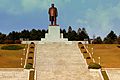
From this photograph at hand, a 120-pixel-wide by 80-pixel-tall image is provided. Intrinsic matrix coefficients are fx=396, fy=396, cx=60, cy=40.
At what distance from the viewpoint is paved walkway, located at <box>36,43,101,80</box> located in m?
42.3

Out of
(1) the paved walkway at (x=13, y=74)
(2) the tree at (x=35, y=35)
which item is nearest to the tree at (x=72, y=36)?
(2) the tree at (x=35, y=35)

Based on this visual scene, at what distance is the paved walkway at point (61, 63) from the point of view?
42319 millimetres

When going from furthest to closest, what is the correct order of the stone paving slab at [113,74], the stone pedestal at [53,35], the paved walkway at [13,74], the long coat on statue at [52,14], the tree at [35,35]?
1. the tree at [35,35]
2. the long coat on statue at [52,14]
3. the stone pedestal at [53,35]
4. the stone paving slab at [113,74]
5. the paved walkway at [13,74]

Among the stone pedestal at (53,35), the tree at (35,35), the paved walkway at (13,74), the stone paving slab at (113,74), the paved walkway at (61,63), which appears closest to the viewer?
the paved walkway at (13,74)

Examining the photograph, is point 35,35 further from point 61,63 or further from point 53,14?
point 61,63

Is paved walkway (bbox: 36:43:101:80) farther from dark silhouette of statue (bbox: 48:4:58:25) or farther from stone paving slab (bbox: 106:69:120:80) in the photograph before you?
dark silhouette of statue (bbox: 48:4:58:25)

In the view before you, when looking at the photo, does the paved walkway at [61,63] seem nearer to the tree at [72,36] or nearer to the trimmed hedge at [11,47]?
the trimmed hedge at [11,47]

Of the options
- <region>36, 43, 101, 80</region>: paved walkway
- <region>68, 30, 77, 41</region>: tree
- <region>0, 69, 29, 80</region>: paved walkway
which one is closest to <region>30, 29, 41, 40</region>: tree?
<region>68, 30, 77, 41</region>: tree

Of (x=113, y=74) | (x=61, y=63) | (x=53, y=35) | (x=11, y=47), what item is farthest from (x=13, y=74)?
(x=53, y=35)

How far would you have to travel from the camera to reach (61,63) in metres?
48.1

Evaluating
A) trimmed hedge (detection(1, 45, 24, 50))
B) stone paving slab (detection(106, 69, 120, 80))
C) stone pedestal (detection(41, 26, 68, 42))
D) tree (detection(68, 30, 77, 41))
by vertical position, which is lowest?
stone paving slab (detection(106, 69, 120, 80))

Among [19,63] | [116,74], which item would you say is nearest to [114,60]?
[116,74]

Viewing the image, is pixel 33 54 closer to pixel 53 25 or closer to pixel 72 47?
pixel 72 47

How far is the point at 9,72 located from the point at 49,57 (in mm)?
10272
